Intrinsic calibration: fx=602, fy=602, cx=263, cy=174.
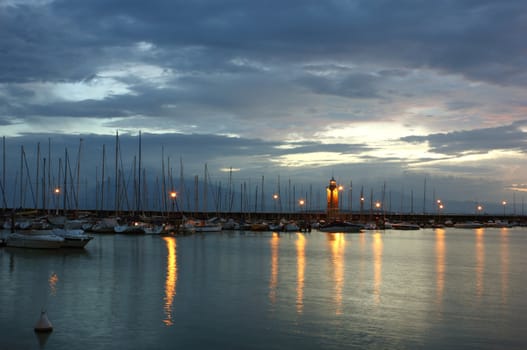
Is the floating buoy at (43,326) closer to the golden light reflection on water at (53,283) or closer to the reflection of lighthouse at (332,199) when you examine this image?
the golden light reflection on water at (53,283)

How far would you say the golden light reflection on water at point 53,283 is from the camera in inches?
998

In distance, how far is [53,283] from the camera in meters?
27.7

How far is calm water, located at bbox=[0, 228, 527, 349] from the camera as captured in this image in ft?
56.5

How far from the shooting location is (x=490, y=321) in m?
20.4

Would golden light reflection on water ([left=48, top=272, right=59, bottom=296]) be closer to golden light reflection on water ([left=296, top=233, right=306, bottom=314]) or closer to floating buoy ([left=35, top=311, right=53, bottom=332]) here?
floating buoy ([left=35, top=311, right=53, bottom=332])

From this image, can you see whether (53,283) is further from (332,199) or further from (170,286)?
(332,199)

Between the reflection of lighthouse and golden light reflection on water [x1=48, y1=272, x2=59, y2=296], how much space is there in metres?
121

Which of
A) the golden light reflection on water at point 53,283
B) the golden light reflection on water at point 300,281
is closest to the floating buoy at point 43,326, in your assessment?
the golden light reflection on water at point 53,283

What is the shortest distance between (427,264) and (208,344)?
Result: 28.2 meters

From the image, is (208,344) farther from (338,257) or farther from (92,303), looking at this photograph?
(338,257)

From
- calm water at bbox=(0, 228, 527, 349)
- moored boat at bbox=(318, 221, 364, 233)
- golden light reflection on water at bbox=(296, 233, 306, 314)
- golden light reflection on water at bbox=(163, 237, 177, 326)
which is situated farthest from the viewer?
moored boat at bbox=(318, 221, 364, 233)

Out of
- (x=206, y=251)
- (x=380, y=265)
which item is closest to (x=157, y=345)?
(x=380, y=265)

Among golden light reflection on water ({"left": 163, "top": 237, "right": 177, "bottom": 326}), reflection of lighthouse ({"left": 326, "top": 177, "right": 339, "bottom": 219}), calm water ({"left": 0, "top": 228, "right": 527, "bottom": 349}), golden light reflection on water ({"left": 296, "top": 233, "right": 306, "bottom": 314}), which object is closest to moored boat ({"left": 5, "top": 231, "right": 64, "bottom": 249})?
calm water ({"left": 0, "top": 228, "right": 527, "bottom": 349})

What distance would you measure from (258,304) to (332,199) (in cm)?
12838
